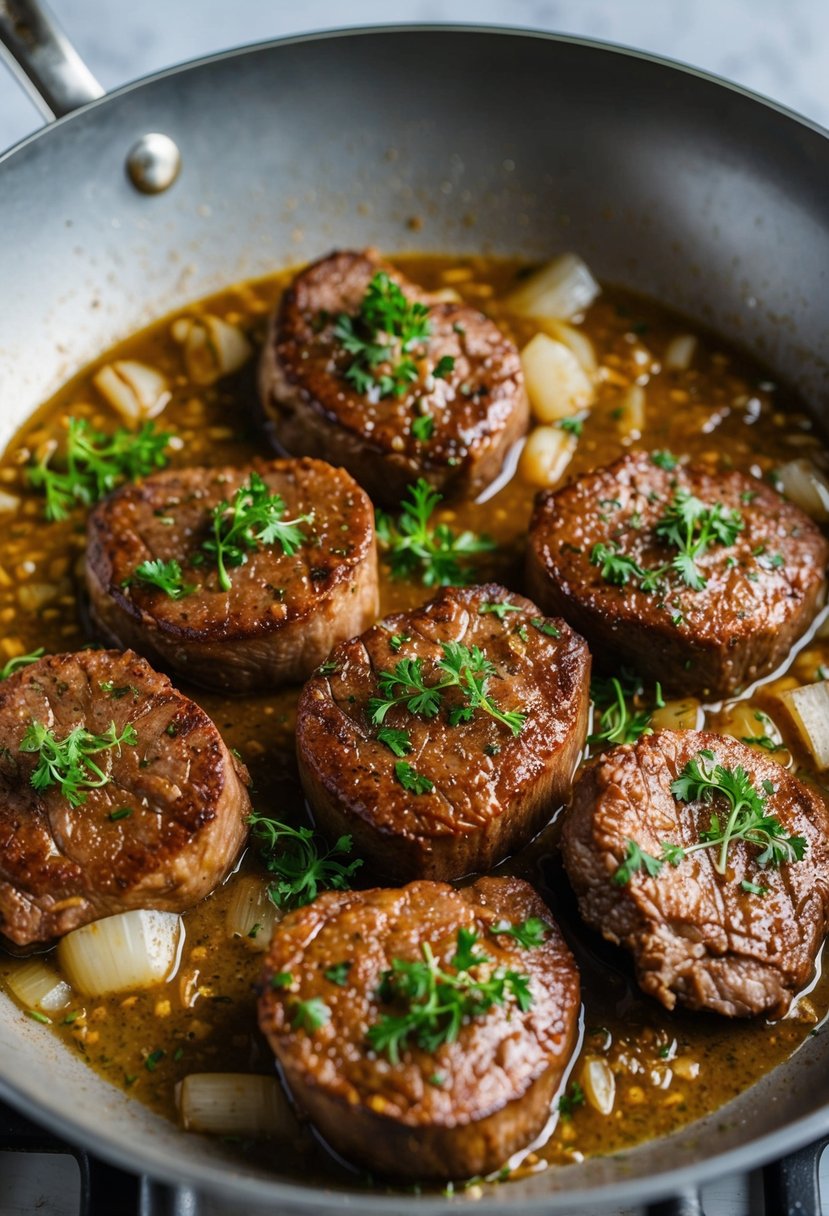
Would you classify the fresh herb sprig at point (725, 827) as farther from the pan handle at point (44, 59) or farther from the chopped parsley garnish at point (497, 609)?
the pan handle at point (44, 59)

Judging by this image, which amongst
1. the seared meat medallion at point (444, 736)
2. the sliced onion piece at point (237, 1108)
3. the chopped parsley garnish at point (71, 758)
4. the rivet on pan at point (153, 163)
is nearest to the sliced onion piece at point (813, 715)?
→ the seared meat medallion at point (444, 736)

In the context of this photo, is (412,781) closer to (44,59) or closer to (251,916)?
(251,916)

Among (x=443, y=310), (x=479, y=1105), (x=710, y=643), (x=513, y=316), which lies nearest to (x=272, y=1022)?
(x=479, y=1105)

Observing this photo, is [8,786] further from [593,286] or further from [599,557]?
[593,286]

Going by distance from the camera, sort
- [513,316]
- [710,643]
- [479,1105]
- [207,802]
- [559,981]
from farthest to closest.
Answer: [513,316] → [710,643] → [207,802] → [559,981] → [479,1105]

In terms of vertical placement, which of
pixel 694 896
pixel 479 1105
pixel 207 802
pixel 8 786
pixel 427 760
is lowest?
pixel 694 896

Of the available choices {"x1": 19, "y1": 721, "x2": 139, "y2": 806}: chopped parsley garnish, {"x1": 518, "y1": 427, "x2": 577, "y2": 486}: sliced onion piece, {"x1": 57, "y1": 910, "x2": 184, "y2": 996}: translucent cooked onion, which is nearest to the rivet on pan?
{"x1": 518, "y1": 427, "x2": 577, "y2": 486}: sliced onion piece
